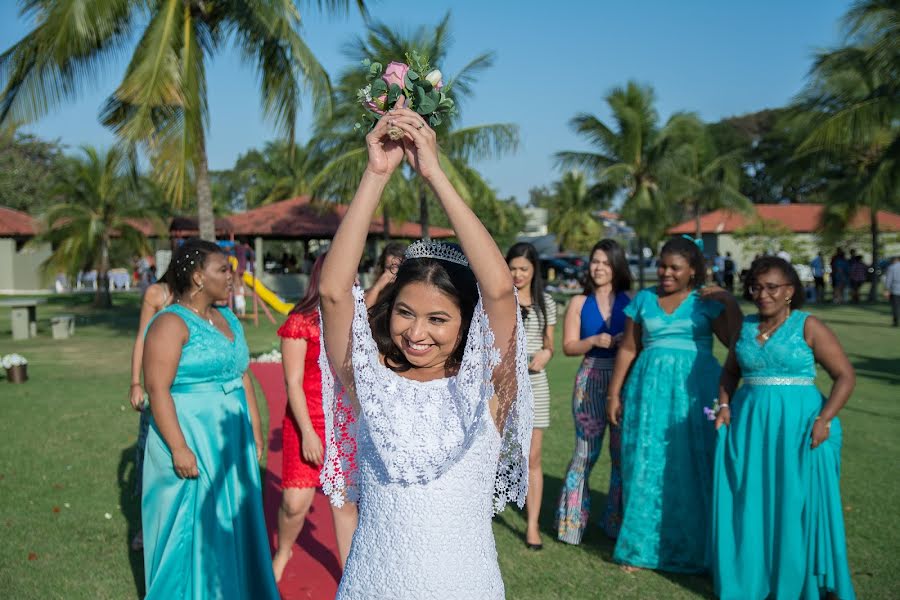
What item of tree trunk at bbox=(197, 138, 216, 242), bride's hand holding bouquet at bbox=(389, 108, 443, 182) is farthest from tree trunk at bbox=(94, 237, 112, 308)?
bride's hand holding bouquet at bbox=(389, 108, 443, 182)

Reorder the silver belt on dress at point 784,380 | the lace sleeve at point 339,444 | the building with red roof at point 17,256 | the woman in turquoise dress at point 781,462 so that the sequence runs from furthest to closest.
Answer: the building with red roof at point 17,256
the silver belt on dress at point 784,380
the woman in turquoise dress at point 781,462
the lace sleeve at point 339,444

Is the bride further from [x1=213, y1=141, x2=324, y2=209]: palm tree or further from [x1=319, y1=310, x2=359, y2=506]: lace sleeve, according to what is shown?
Answer: [x1=213, y1=141, x2=324, y2=209]: palm tree

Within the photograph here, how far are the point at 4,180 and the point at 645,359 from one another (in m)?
48.7

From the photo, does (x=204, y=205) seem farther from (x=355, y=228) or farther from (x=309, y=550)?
(x=355, y=228)

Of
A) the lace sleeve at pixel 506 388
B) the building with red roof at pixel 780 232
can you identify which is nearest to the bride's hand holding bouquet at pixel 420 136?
the lace sleeve at pixel 506 388

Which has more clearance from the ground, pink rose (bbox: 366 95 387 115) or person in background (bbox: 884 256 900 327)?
pink rose (bbox: 366 95 387 115)

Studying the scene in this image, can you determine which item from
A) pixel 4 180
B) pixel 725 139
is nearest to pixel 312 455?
pixel 4 180

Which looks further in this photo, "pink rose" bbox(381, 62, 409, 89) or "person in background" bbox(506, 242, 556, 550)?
"person in background" bbox(506, 242, 556, 550)

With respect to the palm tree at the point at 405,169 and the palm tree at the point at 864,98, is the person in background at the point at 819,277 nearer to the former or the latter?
the palm tree at the point at 864,98

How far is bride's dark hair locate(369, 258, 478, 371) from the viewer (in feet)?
7.80

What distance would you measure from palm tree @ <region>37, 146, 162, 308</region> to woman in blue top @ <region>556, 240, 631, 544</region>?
24.9 meters

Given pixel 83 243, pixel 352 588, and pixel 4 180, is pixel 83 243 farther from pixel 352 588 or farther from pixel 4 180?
pixel 352 588

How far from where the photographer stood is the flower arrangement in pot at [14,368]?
491 inches

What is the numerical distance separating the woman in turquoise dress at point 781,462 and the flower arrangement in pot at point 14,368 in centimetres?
1130
